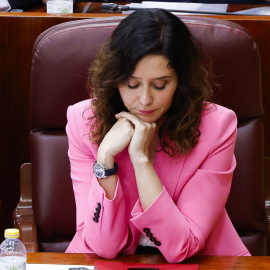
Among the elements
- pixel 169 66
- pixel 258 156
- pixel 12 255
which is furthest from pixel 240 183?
pixel 12 255

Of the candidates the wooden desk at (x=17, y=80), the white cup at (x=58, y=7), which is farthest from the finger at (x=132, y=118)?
the white cup at (x=58, y=7)

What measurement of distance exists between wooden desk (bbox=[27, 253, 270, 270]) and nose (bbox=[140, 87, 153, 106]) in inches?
14.0

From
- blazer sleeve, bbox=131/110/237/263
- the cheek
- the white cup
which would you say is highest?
the cheek

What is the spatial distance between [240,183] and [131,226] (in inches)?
18.7

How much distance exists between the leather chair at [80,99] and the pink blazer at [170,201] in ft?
0.57

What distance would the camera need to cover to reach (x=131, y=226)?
166 centimetres

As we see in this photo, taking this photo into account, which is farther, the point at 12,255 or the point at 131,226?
the point at 131,226

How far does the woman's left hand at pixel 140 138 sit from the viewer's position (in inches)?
63.8

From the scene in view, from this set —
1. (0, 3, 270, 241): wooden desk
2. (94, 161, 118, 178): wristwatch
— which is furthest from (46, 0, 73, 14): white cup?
(94, 161, 118, 178): wristwatch

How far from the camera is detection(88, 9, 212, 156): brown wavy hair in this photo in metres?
1.56

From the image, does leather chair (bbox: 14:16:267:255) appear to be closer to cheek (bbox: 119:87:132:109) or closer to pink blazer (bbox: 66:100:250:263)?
pink blazer (bbox: 66:100:250:263)

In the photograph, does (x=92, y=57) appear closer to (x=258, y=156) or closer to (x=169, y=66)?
(x=169, y=66)

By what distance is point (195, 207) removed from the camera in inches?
63.6

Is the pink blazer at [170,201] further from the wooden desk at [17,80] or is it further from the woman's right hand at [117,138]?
the wooden desk at [17,80]
